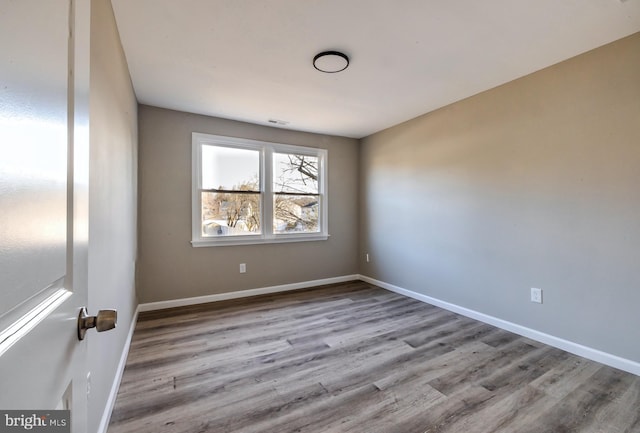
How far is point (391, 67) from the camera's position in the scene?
2.51m

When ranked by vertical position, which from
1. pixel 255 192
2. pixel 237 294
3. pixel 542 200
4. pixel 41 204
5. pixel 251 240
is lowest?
pixel 237 294

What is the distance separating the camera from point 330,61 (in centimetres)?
236

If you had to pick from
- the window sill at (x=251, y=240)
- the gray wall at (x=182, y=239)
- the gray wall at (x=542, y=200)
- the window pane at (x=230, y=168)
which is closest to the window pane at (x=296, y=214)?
the window sill at (x=251, y=240)

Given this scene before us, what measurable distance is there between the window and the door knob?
A: 3.15m

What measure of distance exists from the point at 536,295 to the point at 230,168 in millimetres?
3783

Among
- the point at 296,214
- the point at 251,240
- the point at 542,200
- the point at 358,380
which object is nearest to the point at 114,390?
the point at 358,380

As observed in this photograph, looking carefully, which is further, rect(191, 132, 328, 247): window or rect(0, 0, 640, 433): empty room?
rect(191, 132, 328, 247): window

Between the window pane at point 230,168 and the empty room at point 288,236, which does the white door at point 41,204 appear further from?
the window pane at point 230,168

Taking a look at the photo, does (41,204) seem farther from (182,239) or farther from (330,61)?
(182,239)

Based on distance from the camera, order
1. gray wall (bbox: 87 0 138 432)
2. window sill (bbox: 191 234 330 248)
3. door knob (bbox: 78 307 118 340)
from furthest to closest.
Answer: window sill (bbox: 191 234 330 248)
gray wall (bbox: 87 0 138 432)
door knob (bbox: 78 307 118 340)

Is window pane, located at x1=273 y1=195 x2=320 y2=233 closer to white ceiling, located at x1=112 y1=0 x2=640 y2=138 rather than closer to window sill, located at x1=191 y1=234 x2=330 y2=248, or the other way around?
window sill, located at x1=191 y1=234 x2=330 y2=248

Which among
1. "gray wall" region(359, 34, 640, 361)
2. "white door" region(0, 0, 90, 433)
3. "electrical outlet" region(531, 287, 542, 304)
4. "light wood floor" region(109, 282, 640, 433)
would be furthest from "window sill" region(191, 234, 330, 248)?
"white door" region(0, 0, 90, 433)

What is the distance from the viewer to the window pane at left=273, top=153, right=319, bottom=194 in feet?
14.0

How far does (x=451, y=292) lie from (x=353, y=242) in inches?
73.1
